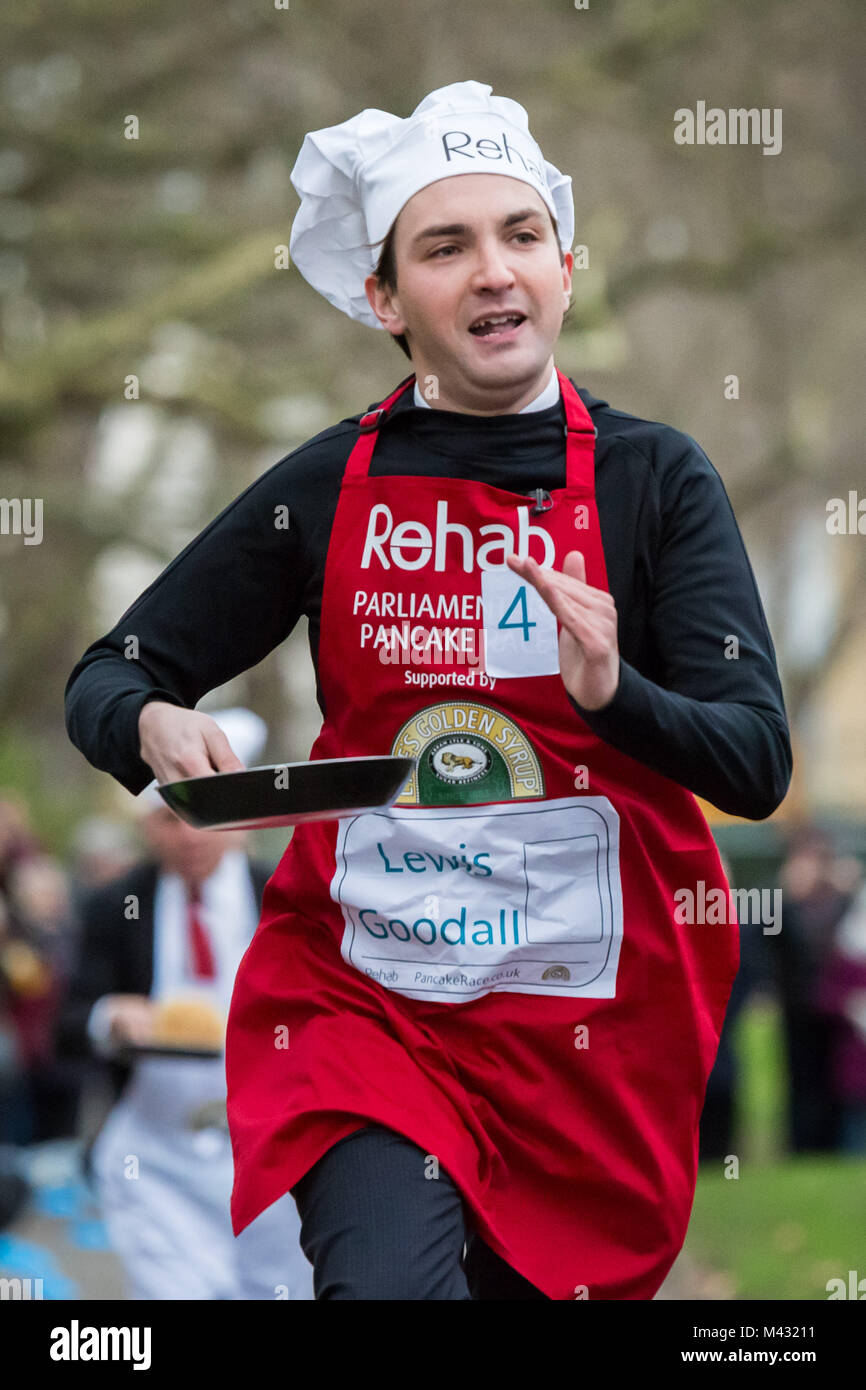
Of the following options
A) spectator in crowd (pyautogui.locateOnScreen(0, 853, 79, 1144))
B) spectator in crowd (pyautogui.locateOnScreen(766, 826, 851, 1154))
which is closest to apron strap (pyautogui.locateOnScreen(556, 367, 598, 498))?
spectator in crowd (pyautogui.locateOnScreen(766, 826, 851, 1154))

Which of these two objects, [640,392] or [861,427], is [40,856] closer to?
[640,392]

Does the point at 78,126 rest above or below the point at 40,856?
above

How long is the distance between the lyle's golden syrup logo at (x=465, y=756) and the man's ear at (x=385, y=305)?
2.33 ft

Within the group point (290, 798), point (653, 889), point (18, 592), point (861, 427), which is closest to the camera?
point (290, 798)

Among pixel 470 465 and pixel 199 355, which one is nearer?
pixel 470 465

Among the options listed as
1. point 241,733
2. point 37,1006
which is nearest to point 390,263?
point 241,733

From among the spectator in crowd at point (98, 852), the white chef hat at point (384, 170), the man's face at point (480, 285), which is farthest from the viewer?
the spectator in crowd at point (98, 852)

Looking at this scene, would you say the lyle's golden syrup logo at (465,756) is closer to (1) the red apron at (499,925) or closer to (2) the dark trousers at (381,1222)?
(1) the red apron at (499,925)

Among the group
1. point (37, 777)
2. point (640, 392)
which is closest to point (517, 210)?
point (640, 392)

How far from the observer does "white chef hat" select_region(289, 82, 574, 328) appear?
10.4ft

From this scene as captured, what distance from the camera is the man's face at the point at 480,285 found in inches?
120

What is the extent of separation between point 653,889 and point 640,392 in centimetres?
896

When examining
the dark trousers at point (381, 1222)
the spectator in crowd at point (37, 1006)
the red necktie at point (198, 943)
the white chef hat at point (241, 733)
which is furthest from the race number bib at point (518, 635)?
the spectator in crowd at point (37, 1006)

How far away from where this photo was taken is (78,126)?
410 inches
